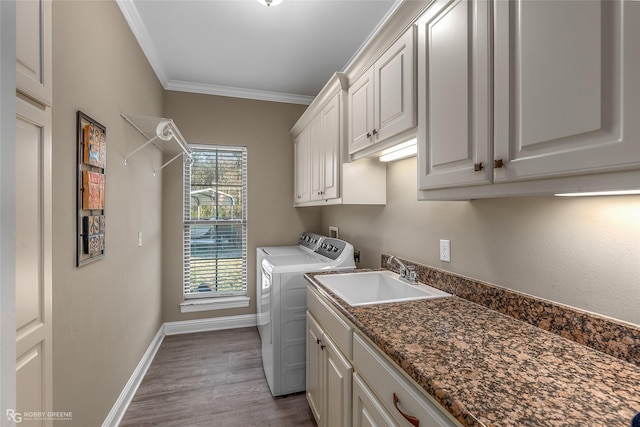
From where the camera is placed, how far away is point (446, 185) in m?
1.11

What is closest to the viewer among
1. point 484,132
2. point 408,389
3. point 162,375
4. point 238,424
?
point 408,389

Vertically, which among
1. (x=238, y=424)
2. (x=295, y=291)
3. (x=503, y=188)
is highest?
(x=503, y=188)

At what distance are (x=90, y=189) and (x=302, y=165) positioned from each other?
196cm

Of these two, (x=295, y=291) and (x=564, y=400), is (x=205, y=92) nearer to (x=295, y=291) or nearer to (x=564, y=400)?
(x=295, y=291)

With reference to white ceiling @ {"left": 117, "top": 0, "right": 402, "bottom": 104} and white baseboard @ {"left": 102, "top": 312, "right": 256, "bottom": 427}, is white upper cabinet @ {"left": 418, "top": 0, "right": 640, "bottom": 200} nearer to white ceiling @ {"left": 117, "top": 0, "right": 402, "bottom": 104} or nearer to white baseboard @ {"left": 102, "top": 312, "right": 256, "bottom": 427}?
white ceiling @ {"left": 117, "top": 0, "right": 402, "bottom": 104}

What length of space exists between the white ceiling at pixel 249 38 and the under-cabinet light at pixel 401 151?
1.02m

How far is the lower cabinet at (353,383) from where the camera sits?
0.82m

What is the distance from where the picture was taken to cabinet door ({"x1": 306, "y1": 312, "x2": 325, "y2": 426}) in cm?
160

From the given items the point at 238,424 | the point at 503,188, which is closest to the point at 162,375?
the point at 238,424

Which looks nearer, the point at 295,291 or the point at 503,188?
the point at 503,188

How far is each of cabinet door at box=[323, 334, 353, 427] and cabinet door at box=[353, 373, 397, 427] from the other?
0.06 m

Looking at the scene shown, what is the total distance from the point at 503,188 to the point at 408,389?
0.68m

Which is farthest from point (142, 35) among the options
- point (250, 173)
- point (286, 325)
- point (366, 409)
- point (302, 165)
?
point (366, 409)

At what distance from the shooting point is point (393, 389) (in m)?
0.91
